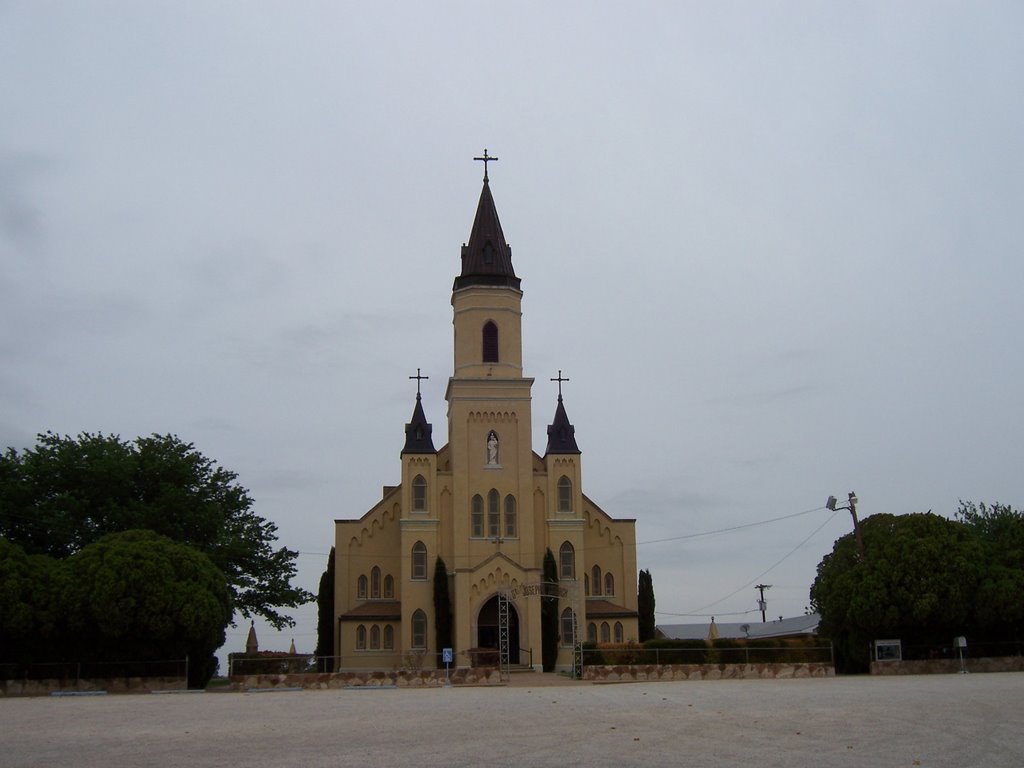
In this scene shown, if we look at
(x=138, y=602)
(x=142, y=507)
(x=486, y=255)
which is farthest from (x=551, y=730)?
(x=486, y=255)

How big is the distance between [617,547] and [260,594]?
19.7 meters

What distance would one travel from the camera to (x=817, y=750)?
1658cm

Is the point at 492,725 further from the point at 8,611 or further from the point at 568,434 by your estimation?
the point at 568,434

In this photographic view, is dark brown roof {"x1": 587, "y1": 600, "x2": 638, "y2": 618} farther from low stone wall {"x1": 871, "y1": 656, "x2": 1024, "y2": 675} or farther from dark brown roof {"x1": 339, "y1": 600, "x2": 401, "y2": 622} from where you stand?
low stone wall {"x1": 871, "y1": 656, "x2": 1024, "y2": 675}

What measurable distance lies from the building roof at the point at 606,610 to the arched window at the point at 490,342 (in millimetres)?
14241

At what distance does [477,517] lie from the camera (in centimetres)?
5916

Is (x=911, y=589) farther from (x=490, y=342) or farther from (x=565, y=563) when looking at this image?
(x=490, y=342)

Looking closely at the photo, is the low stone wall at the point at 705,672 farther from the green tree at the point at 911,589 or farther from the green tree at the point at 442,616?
the green tree at the point at 442,616

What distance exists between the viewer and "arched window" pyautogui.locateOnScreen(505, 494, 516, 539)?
59.1 m

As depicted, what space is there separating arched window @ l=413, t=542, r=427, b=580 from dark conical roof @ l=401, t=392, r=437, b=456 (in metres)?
4.97

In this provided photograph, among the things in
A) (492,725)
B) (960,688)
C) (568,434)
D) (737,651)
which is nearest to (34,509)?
(568,434)

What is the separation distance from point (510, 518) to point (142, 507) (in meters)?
18.7

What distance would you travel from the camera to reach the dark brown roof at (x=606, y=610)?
58.9m

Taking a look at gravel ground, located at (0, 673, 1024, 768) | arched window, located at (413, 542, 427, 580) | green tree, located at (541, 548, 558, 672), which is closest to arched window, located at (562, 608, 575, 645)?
green tree, located at (541, 548, 558, 672)
